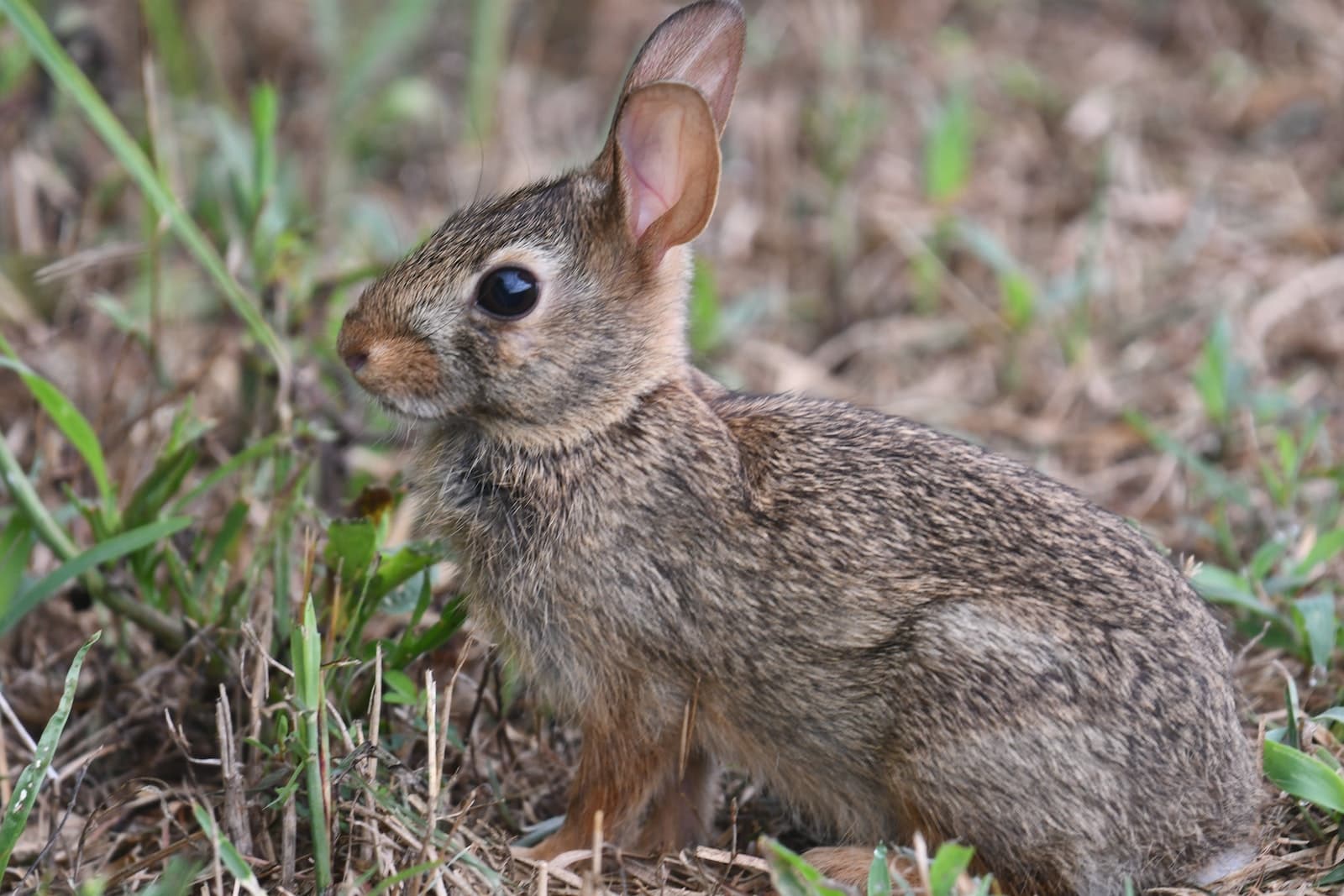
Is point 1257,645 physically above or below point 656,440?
below

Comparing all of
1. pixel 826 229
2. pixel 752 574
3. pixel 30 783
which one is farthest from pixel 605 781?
pixel 826 229

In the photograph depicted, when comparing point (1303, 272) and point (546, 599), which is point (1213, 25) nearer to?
point (1303, 272)

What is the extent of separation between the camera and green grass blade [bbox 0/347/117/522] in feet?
13.3

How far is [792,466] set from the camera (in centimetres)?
392

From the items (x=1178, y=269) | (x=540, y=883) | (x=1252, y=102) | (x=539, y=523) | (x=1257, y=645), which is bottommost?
(x=540, y=883)

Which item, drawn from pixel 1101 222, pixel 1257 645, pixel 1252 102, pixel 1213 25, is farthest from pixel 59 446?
pixel 1213 25

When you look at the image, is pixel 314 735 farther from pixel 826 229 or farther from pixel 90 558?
pixel 826 229

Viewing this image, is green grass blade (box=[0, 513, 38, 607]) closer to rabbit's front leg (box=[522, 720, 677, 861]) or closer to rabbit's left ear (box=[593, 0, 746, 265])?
rabbit's front leg (box=[522, 720, 677, 861])

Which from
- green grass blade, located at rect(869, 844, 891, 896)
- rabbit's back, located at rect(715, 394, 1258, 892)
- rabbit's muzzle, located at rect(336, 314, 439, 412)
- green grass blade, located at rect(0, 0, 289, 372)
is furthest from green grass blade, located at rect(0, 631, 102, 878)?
green grass blade, located at rect(869, 844, 891, 896)

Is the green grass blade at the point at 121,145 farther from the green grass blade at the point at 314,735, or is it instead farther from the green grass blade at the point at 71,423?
the green grass blade at the point at 314,735

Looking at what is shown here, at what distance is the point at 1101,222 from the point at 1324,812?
3.68 metres

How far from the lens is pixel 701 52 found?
4.03 m

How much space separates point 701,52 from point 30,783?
2.42 metres

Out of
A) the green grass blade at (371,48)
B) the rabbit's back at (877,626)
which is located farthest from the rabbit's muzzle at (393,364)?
the green grass blade at (371,48)
